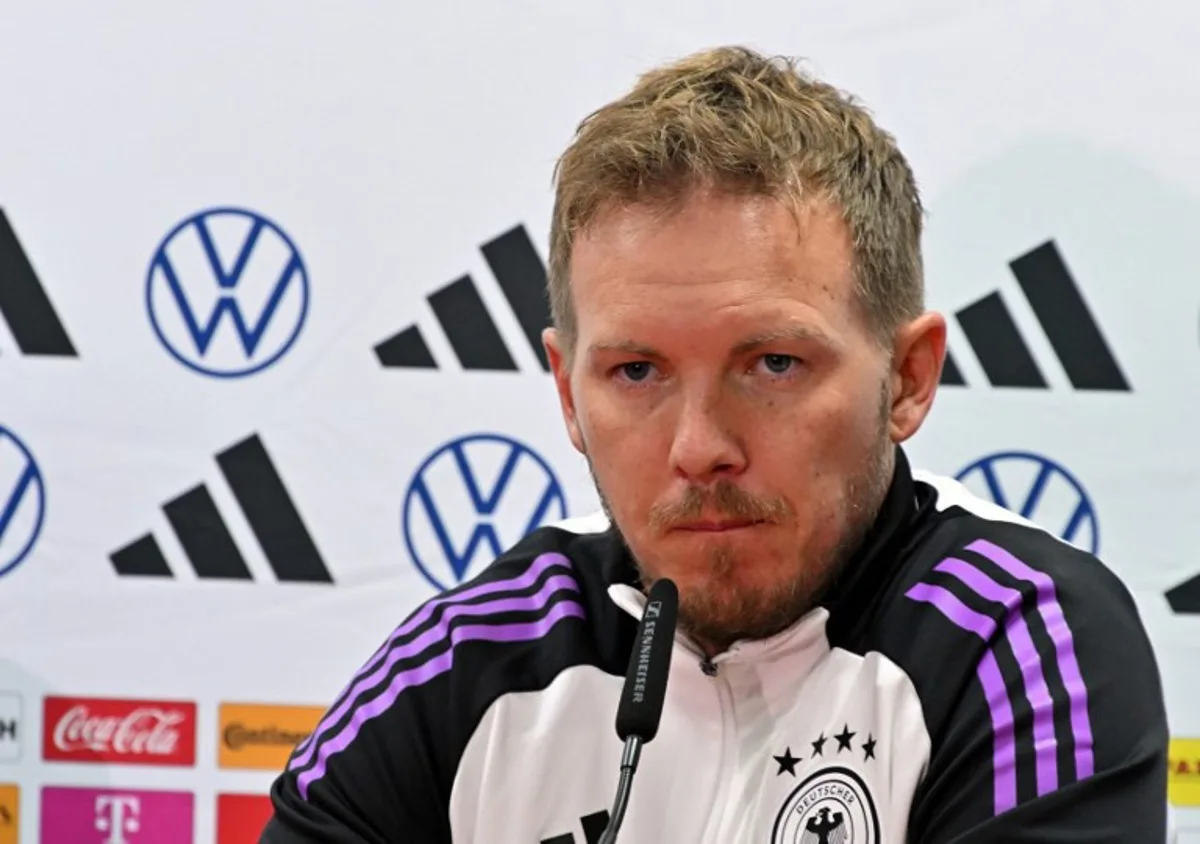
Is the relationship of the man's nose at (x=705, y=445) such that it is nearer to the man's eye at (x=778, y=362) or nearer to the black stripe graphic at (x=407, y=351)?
the man's eye at (x=778, y=362)

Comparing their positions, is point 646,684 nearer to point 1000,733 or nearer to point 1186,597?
point 1000,733

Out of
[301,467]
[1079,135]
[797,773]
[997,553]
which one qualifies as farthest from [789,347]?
[301,467]

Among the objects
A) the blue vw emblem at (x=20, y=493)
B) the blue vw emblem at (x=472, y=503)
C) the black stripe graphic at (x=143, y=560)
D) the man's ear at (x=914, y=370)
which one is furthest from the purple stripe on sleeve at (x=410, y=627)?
the blue vw emblem at (x=20, y=493)

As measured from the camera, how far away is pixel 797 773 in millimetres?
1388

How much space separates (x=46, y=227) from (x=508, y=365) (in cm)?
73

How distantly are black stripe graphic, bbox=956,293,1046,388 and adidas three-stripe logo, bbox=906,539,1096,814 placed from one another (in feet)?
2.96

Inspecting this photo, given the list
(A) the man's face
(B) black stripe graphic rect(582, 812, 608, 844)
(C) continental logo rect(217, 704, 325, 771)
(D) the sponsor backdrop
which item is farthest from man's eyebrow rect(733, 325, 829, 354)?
(C) continental logo rect(217, 704, 325, 771)

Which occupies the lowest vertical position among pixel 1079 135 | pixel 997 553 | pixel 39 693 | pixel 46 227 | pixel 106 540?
pixel 997 553

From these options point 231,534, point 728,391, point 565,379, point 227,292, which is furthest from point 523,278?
point 728,391

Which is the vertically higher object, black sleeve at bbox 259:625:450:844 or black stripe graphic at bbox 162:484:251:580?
black stripe graphic at bbox 162:484:251:580

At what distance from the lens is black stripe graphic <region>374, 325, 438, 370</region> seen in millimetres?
2391

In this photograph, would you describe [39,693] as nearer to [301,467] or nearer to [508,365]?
[301,467]

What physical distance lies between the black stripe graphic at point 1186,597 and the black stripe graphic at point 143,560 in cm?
143

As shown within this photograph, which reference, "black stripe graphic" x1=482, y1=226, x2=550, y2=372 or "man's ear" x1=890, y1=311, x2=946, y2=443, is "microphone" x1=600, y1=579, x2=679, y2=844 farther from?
"black stripe graphic" x1=482, y1=226, x2=550, y2=372
